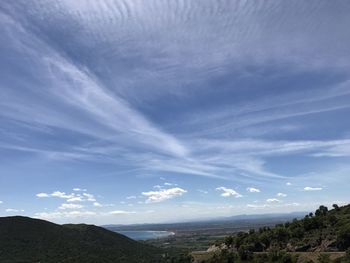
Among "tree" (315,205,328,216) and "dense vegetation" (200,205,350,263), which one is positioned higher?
"tree" (315,205,328,216)

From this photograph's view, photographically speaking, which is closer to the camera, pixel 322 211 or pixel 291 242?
pixel 291 242

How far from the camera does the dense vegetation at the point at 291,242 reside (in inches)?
3649

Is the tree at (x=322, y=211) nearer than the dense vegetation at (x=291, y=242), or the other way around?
the dense vegetation at (x=291, y=242)

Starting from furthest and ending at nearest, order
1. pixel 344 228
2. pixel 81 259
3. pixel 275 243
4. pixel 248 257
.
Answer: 1. pixel 81 259
2. pixel 275 243
3. pixel 248 257
4. pixel 344 228

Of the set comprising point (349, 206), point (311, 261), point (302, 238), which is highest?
point (349, 206)

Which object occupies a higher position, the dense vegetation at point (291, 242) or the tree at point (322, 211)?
the tree at point (322, 211)

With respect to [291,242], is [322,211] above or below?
above

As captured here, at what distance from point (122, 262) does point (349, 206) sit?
372 feet

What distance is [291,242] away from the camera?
10450 cm

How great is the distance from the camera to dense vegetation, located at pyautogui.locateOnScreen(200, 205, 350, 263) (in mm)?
92688

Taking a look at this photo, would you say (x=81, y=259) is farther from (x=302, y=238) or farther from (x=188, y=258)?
(x=302, y=238)

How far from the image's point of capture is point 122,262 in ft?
649

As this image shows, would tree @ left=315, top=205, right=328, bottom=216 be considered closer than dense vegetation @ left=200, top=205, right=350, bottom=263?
No

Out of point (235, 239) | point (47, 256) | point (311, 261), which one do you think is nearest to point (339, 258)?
point (311, 261)
